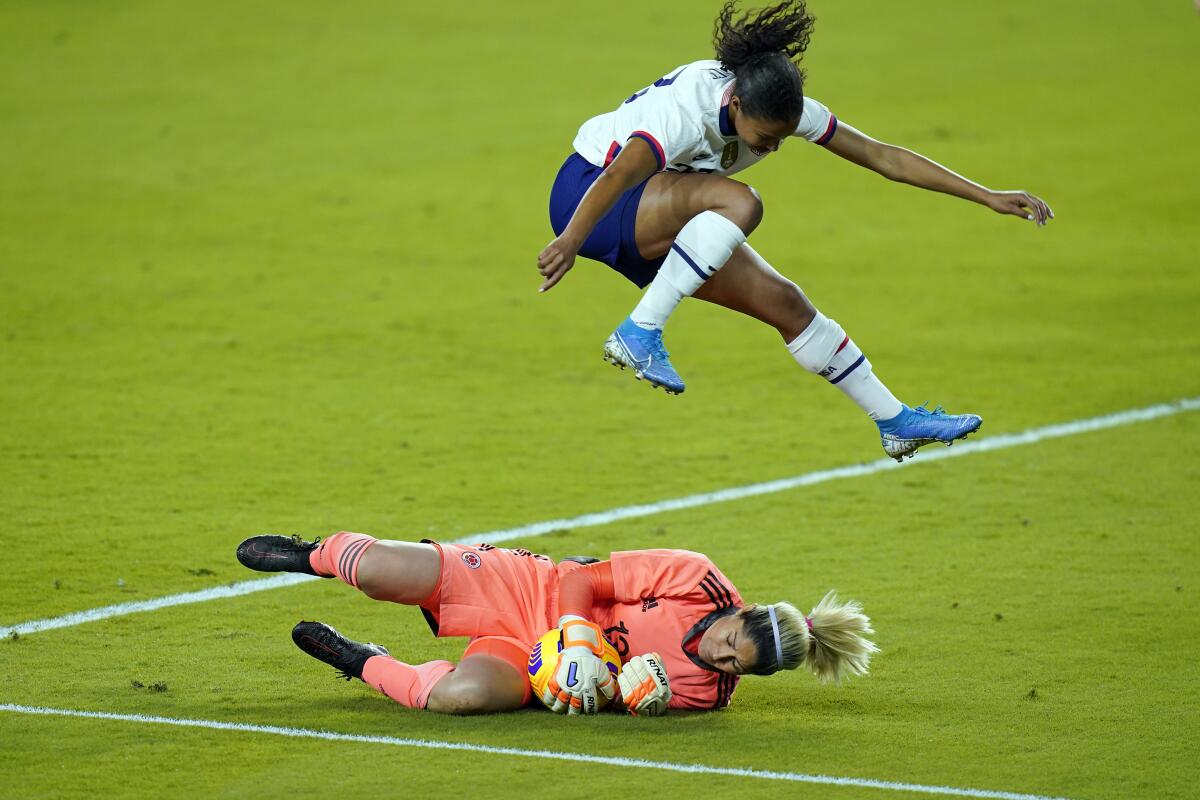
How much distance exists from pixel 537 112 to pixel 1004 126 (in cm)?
575

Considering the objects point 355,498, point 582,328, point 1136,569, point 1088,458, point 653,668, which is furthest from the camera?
point 582,328

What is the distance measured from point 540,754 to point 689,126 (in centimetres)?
243

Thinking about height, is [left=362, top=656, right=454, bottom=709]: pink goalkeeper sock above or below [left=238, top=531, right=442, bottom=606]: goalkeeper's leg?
below

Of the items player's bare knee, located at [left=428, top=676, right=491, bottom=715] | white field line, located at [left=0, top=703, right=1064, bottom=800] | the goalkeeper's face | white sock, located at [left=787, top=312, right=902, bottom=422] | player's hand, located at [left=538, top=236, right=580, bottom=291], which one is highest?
player's hand, located at [left=538, top=236, right=580, bottom=291]

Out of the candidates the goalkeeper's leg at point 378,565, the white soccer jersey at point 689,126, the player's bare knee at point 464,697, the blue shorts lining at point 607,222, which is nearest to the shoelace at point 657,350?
the blue shorts lining at point 607,222

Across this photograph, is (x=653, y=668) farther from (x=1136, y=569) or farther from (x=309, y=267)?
(x=309, y=267)

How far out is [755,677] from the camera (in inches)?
280

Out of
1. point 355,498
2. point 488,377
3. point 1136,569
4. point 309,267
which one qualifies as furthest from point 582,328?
point 1136,569

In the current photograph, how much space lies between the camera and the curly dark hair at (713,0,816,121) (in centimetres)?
629

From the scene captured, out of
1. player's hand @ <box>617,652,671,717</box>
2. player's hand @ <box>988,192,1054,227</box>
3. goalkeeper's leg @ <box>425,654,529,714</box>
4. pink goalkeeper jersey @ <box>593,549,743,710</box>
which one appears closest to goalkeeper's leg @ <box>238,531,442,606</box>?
goalkeeper's leg @ <box>425,654,529,714</box>

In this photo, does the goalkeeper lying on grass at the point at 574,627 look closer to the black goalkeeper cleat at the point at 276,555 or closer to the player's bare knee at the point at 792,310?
the black goalkeeper cleat at the point at 276,555

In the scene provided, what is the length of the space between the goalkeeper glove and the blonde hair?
58 centimetres

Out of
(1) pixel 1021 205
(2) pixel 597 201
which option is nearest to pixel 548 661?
(2) pixel 597 201

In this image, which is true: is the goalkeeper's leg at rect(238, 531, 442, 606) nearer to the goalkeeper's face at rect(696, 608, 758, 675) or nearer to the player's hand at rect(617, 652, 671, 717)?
the player's hand at rect(617, 652, 671, 717)
